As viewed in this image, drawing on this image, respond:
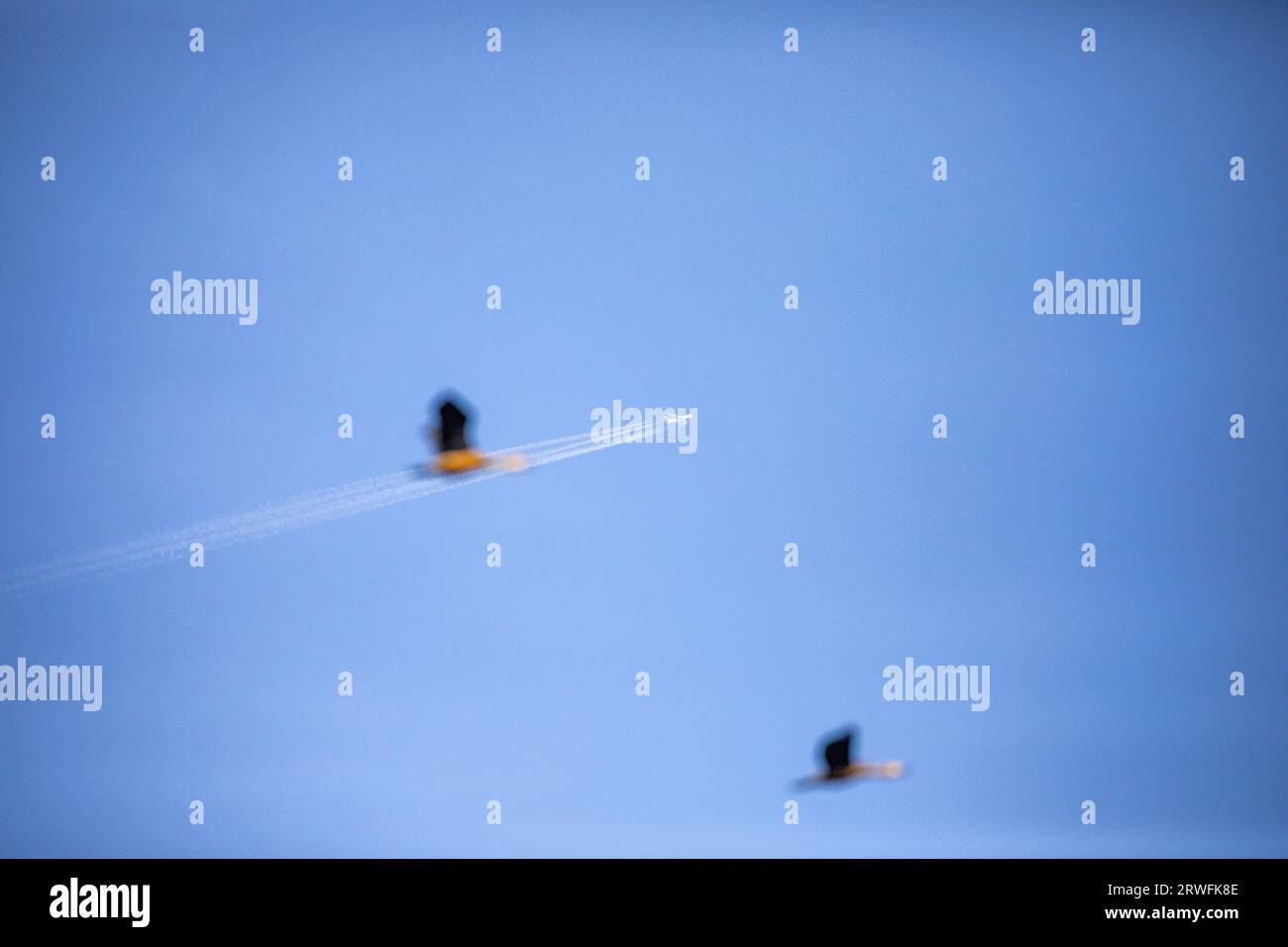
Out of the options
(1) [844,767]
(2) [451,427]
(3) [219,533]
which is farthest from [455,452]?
(1) [844,767]

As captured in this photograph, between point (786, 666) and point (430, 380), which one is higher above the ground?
point (430, 380)

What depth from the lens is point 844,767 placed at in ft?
6.89

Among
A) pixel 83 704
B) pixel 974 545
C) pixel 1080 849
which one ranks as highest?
pixel 974 545

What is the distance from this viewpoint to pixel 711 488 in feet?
7.02

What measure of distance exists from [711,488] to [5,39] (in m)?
1.39

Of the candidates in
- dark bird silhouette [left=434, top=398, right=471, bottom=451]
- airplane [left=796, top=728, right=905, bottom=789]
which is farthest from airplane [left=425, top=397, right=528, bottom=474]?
airplane [left=796, top=728, right=905, bottom=789]

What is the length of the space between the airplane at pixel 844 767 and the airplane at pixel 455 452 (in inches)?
27.0

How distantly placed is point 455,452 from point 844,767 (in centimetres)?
82

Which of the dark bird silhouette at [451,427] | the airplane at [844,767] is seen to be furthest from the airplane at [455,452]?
the airplane at [844,767]

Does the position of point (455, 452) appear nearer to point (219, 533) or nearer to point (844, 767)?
point (219, 533)

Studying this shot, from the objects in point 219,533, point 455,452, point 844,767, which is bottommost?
point 844,767

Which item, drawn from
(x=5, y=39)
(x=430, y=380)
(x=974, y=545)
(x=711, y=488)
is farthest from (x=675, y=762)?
(x=5, y=39)

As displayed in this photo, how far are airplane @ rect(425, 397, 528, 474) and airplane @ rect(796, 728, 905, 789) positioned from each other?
69 centimetres

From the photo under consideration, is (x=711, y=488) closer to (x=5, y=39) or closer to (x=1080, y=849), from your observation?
(x=1080, y=849)
